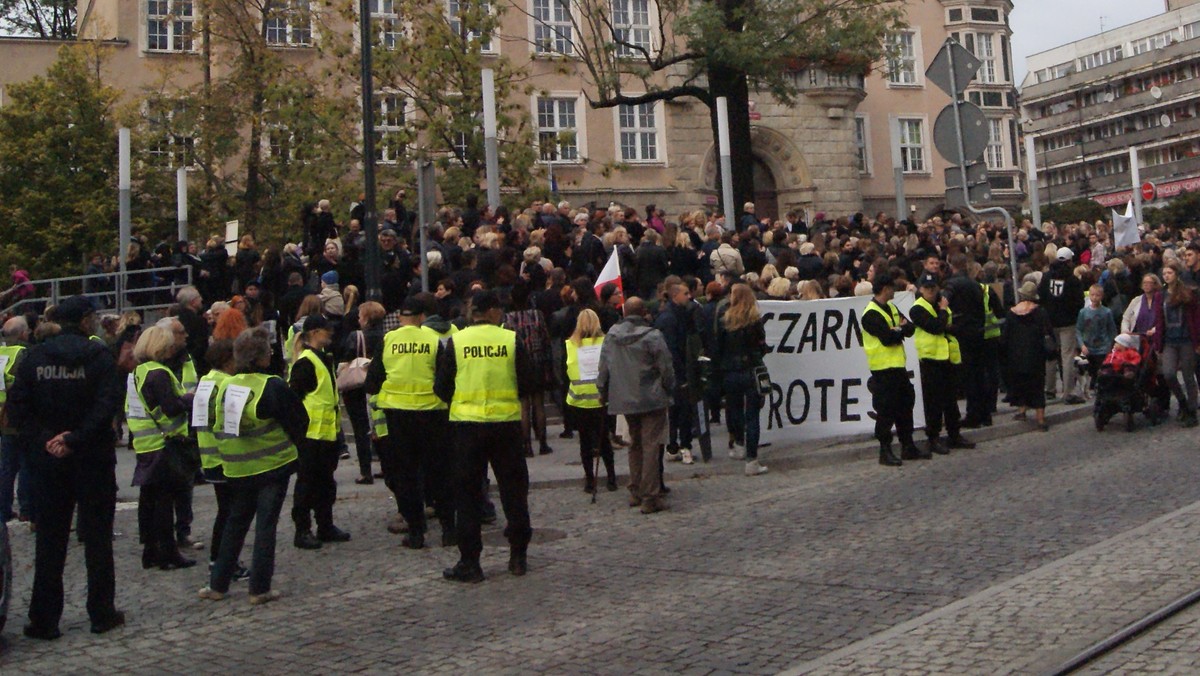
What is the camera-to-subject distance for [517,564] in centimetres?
973

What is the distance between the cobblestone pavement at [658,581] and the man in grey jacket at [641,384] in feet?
1.52

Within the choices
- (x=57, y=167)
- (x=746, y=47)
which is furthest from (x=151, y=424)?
(x=57, y=167)

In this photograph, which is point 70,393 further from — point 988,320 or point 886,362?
point 988,320

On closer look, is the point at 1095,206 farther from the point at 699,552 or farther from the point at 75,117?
the point at 699,552

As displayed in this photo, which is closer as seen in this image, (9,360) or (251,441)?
(251,441)

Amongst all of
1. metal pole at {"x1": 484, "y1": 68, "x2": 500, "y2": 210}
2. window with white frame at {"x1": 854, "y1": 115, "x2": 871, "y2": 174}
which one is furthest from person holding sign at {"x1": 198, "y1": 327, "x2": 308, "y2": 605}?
window with white frame at {"x1": 854, "y1": 115, "x2": 871, "y2": 174}

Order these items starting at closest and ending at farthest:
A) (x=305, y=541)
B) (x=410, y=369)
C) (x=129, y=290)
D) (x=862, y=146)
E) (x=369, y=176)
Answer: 1. (x=410, y=369)
2. (x=305, y=541)
3. (x=369, y=176)
4. (x=129, y=290)
5. (x=862, y=146)

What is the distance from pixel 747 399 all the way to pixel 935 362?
2.37m

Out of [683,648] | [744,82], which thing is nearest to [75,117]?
[744,82]

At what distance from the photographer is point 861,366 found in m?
15.6

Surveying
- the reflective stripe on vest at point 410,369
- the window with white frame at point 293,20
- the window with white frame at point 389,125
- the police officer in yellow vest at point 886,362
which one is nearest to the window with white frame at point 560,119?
the window with white frame at point 293,20

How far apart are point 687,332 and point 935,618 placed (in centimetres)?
693

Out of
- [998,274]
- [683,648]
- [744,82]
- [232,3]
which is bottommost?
[683,648]

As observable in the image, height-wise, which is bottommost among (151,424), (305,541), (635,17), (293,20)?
(305,541)
